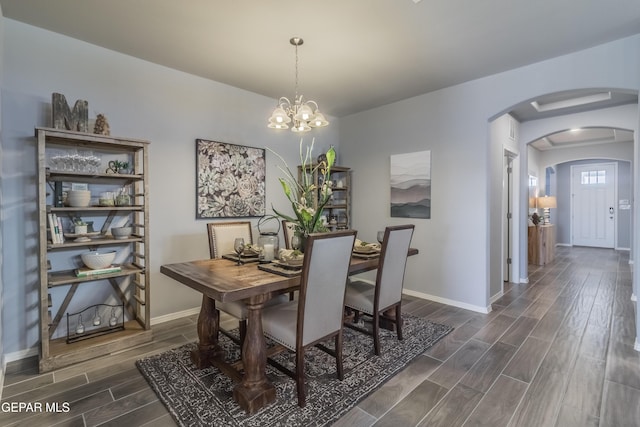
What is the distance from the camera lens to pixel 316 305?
189 centimetres

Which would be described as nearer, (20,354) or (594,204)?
(20,354)

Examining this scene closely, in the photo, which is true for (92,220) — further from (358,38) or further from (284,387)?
(358,38)

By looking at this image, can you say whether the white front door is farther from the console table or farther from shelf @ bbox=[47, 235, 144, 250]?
shelf @ bbox=[47, 235, 144, 250]

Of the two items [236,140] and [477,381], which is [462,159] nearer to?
[477,381]

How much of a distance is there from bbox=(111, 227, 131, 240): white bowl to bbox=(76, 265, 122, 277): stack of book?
10.1 inches

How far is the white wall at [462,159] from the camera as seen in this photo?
3.10 meters

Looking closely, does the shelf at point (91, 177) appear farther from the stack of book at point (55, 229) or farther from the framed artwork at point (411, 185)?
the framed artwork at point (411, 185)

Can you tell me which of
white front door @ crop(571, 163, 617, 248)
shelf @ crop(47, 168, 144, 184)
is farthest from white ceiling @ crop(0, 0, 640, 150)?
white front door @ crop(571, 163, 617, 248)

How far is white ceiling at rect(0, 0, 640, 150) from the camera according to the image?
219cm

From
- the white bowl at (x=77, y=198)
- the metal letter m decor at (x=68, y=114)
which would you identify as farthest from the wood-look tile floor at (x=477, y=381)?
the metal letter m decor at (x=68, y=114)

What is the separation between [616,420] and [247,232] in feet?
9.61

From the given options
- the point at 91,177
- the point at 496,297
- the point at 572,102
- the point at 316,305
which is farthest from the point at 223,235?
the point at 572,102

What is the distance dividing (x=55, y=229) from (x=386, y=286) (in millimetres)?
2619

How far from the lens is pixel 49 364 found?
88.4 inches
